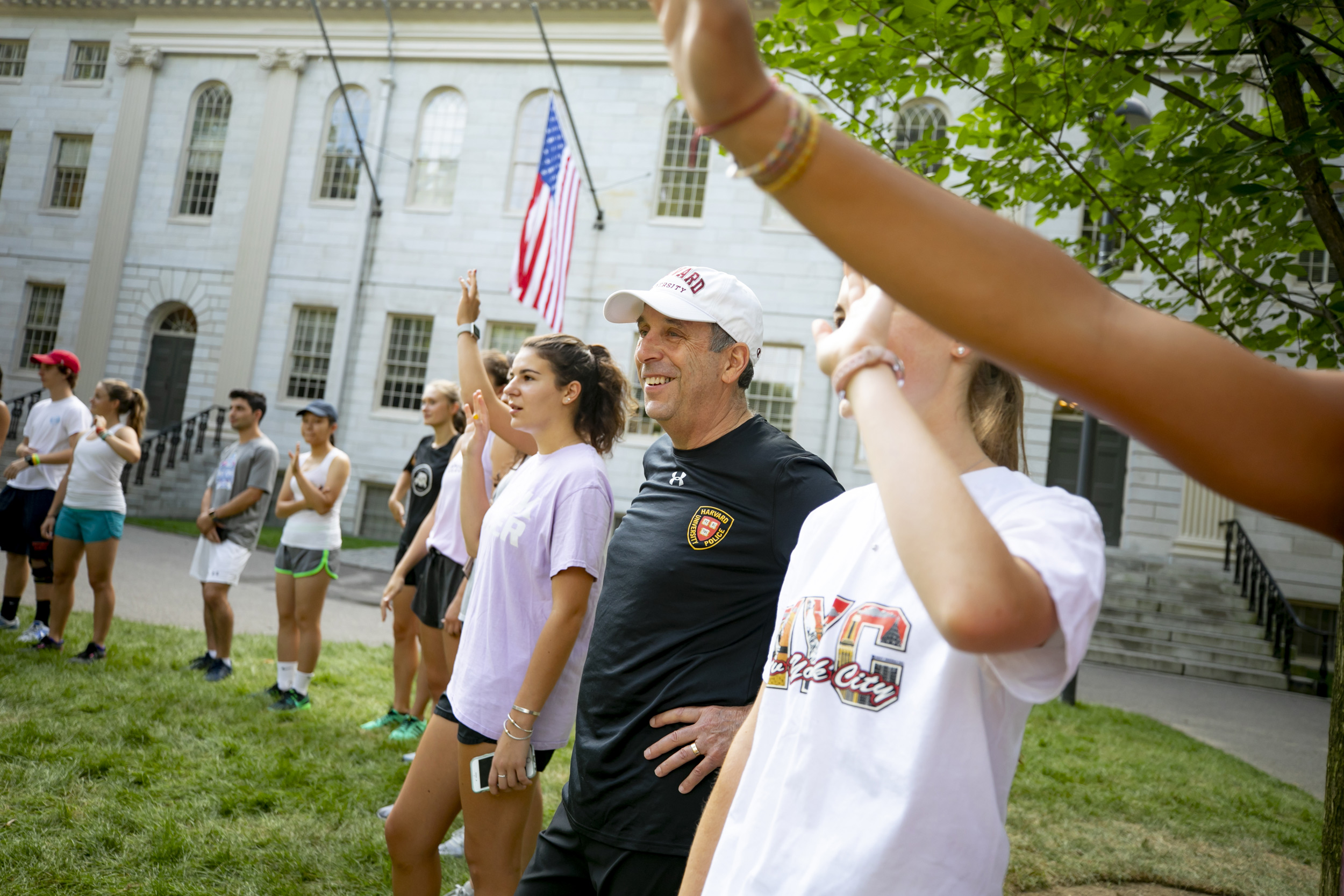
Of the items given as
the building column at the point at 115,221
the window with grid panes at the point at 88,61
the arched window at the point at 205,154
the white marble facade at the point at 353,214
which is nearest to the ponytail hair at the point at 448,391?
the white marble facade at the point at 353,214

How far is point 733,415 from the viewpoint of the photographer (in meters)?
2.91

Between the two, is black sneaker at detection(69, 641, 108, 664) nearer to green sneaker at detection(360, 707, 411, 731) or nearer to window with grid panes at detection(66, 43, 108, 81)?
green sneaker at detection(360, 707, 411, 731)

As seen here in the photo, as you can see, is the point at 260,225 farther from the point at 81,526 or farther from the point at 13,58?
the point at 81,526

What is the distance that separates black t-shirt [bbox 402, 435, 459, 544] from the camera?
6.68m

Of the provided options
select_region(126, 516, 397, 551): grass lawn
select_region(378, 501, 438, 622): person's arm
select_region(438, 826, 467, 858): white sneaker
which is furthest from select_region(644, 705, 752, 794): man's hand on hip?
select_region(126, 516, 397, 551): grass lawn

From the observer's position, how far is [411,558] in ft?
21.2

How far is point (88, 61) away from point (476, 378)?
2966 cm

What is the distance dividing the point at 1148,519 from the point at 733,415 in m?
18.3

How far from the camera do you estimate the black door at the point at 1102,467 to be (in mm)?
19641

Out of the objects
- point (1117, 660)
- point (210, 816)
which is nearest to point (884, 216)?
point (210, 816)

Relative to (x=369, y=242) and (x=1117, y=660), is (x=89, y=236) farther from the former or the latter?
(x=1117, y=660)

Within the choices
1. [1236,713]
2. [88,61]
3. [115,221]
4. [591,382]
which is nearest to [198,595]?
[591,382]

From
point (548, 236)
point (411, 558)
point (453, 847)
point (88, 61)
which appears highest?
point (88, 61)

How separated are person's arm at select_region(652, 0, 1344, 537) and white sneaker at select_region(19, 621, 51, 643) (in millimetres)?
8853
